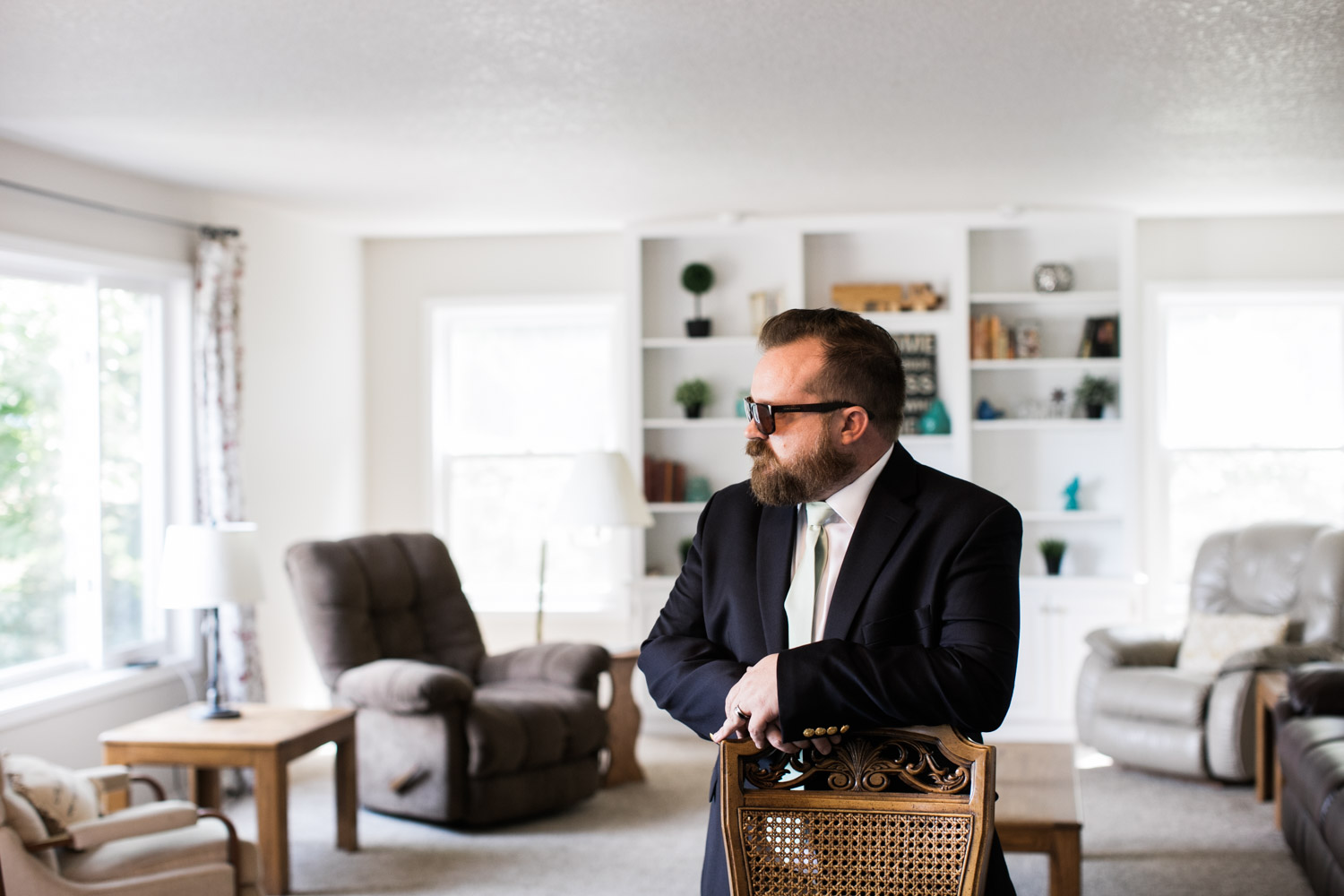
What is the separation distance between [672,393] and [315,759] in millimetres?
2586

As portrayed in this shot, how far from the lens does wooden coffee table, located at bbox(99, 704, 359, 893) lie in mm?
3957

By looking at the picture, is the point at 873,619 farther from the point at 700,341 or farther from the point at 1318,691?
the point at 700,341

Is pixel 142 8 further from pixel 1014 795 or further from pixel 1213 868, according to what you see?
pixel 1213 868

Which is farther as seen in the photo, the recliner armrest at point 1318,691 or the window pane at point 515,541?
the window pane at point 515,541

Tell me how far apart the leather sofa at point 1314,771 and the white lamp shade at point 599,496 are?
8.36 feet

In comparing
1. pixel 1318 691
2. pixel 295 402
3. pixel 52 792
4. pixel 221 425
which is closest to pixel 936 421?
pixel 1318 691

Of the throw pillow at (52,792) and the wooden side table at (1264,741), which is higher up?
the throw pillow at (52,792)

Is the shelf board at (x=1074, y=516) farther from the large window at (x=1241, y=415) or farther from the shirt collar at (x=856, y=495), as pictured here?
Answer: the shirt collar at (x=856, y=495)

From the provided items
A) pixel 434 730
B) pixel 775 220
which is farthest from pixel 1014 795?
pixel 775 220

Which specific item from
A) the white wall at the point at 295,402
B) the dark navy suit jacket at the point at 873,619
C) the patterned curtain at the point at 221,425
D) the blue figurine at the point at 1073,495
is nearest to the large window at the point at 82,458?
the patterned curtain at the point at 221,425

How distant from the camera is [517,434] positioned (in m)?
6.89

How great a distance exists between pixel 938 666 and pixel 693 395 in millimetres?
4963

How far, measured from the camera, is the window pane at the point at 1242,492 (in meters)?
6.42

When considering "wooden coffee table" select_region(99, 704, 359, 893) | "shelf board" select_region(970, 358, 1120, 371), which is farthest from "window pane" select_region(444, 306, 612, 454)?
"wooden coffee table" select_region(99, 704, 359, 893)
